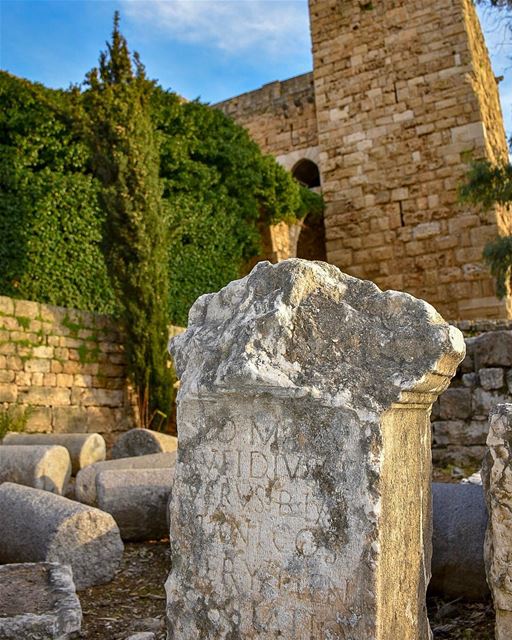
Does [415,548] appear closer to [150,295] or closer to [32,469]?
[32,469]

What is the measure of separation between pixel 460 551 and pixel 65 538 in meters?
2.07

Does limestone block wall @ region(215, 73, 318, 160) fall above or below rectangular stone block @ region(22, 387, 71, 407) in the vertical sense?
above

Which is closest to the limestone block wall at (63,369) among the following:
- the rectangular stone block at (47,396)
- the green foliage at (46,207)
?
the rectangular stone block at (47,396)

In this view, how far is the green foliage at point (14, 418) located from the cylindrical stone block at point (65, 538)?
10.8 ft

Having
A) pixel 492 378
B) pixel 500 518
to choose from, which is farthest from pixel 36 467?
pixel 492 378

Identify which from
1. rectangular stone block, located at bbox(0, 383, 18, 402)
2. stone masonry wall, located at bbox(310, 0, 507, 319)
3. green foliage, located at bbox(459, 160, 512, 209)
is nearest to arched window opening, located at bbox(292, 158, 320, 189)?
stone masonry wall, located at bbox(310, 0, 507, 319)

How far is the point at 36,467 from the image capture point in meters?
4.74

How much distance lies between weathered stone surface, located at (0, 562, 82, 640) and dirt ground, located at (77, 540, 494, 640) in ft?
0.46

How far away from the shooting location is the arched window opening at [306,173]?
14508mm

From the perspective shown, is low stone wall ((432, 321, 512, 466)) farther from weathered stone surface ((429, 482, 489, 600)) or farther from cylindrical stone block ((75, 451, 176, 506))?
weathered stone surface ((429, 482, 489, 600))

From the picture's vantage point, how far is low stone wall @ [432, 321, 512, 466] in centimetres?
562

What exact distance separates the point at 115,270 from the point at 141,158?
1.69 m

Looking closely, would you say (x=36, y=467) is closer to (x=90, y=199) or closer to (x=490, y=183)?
(x=90, y=199)

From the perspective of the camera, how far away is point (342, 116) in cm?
1186
